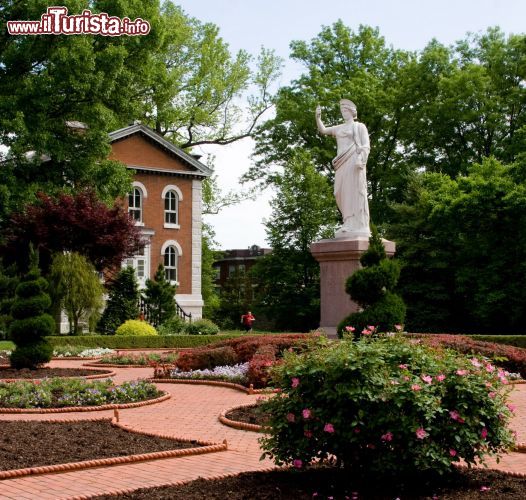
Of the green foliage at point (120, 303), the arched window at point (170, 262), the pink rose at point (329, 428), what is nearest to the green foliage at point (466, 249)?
the arched window at point (170, 262)

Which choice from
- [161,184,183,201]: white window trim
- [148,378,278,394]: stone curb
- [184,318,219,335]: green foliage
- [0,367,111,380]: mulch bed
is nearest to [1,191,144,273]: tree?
[184,318,219,335]: green foliage

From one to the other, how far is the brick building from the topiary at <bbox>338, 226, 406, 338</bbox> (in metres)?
24.2

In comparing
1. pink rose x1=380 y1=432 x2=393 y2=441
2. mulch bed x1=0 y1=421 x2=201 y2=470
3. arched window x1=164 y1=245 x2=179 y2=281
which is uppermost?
arched window x1=164 y1=245 x2=179 y2=281

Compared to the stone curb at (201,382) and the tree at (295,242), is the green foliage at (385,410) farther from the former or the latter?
the tree at (295,242)

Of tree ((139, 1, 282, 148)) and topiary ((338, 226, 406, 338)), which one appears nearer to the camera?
topiary ((338, 226, 406, 338))

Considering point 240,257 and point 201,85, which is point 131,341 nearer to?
point 201,85

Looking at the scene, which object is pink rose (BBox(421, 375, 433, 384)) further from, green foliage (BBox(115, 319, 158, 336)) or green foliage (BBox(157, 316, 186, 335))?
green foliage (BBox(157, 316, 186, 335))

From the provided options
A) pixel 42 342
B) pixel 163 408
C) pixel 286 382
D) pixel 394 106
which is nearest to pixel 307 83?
pixel 394 106

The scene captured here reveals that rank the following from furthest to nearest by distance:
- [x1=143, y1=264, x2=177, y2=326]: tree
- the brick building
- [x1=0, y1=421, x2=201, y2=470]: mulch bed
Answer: the brick building < [x1=143, y1=264, x2=177, y2=326]: tree < [x1=0, y1=421, x2=201, y2=470]: mulch bed

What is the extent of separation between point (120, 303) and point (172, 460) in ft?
85.9

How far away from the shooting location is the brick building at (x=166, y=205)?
3988 cm

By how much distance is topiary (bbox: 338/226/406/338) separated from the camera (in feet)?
50.8

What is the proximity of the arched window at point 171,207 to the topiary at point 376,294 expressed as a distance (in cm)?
2638

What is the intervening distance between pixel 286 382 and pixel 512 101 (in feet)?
117
